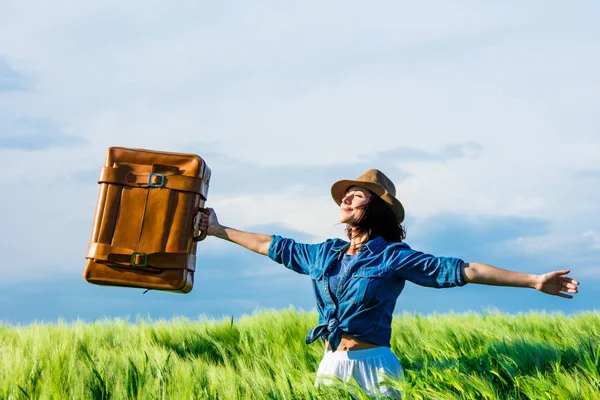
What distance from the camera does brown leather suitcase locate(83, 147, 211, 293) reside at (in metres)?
5.20

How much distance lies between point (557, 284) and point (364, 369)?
1431mm

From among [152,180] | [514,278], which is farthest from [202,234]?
[514,278]

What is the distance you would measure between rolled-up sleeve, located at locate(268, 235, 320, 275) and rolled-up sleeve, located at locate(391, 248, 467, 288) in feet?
2.13

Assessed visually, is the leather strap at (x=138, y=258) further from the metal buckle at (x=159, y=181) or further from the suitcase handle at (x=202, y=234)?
the metal buckle at (x=159, y=181)

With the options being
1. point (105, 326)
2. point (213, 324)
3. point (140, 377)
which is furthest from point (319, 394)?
point (105, 326)

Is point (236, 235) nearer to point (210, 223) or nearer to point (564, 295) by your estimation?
point (210, 223)

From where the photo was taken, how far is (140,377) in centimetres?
517

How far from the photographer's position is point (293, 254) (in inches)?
203

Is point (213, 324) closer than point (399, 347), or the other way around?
point (399, 347)

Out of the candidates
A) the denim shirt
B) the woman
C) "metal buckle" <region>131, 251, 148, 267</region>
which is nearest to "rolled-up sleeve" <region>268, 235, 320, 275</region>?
the woman

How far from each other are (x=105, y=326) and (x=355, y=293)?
4.30 m

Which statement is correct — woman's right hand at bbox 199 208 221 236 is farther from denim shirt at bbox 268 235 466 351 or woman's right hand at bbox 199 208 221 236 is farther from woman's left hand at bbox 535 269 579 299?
woman's left hand at bbox 535 269 579 299

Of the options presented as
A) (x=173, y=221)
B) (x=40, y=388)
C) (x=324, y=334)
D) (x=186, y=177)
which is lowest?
(x=40, y=388)

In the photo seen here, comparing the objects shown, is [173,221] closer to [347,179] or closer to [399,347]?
[347,179]
